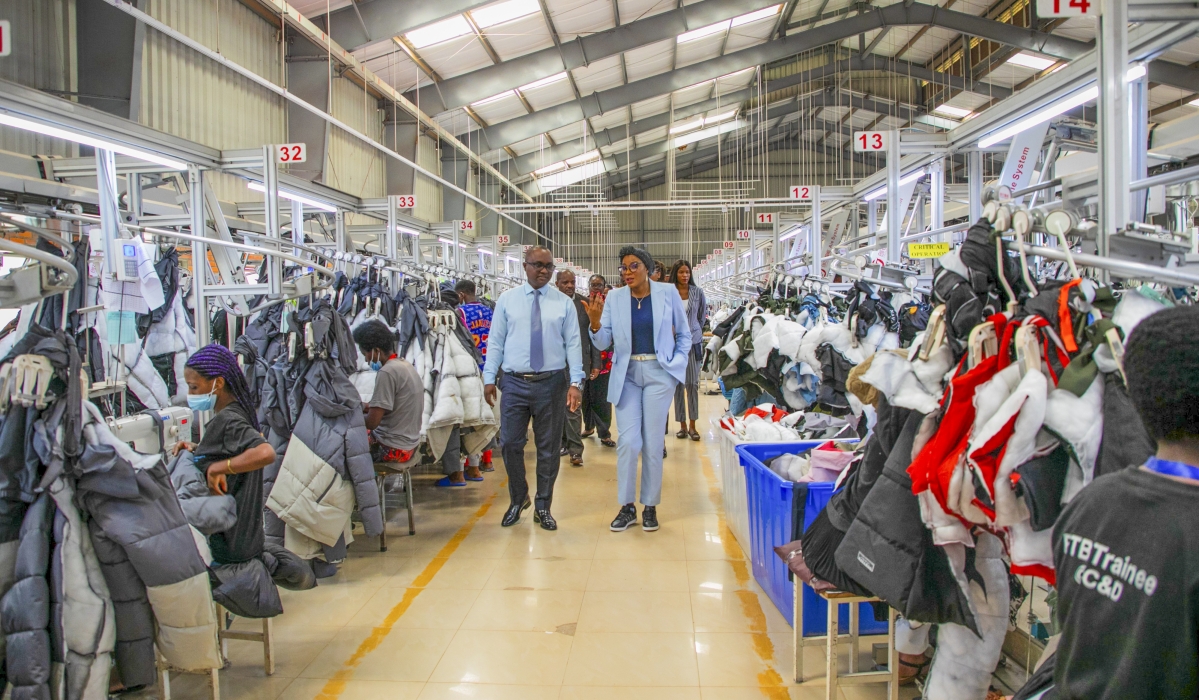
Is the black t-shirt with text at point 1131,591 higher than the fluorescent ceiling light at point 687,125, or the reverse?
the fluorescent ceiling light at point 687,125

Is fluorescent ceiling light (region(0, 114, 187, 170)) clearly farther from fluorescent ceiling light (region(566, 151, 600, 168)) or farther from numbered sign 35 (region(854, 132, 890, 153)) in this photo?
fluorescent ceiling light (region(566, 151, 600, 168))

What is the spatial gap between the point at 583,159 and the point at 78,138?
49.3ft

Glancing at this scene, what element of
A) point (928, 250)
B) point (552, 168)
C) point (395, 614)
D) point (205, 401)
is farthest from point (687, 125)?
point (205, 401)

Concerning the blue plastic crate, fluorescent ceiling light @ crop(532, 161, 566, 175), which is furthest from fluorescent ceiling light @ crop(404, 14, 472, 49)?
fluorescent ceiling light @ crop(532, 161, 566, 175)

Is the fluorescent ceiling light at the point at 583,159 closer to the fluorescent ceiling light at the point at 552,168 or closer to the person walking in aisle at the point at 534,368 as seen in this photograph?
the fluorescent ceiling light at the point at 552,168

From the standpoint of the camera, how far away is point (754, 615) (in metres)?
3.30

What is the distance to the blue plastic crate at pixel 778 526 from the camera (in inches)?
114

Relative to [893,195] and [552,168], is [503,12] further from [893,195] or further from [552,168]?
[552,168]

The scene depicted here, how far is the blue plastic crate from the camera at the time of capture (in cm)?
289

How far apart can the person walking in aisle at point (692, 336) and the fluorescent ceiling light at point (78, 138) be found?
3.44 meters

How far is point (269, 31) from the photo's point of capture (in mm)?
8469

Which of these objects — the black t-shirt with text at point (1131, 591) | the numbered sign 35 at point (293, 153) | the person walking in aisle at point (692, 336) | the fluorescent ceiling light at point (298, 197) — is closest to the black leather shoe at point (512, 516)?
the person walking in aisle at point (692, 336)

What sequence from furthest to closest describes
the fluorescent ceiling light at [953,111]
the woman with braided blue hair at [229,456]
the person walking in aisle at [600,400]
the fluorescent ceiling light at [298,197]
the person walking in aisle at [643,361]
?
the fluorescent ceiling light at [953,111]
the person walking in aisle at [600,400]
the fluorescent ceiling light at [298,197]
the person walking in aisle at [643,361]
the woman with braided blue hair at [229,456]

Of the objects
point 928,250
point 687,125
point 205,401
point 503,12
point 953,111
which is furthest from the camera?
point 687,125
